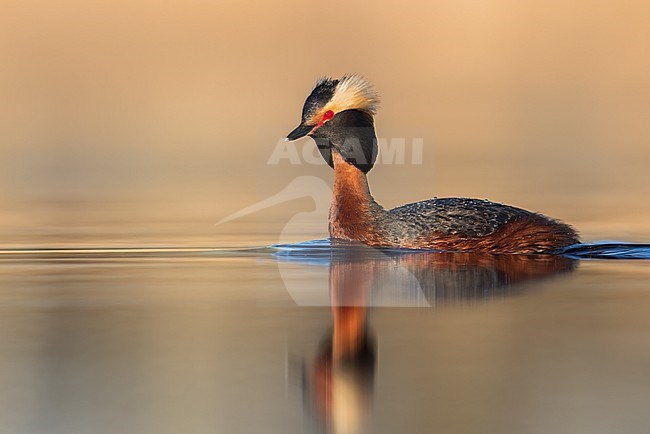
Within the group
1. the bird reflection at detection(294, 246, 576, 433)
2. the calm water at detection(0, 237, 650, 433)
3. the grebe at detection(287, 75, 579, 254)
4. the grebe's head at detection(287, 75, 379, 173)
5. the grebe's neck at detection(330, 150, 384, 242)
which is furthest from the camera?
the grebe's head at detection(287, 75, 379, 173)

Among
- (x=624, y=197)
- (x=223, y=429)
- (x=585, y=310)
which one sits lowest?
(x=223, y=429)

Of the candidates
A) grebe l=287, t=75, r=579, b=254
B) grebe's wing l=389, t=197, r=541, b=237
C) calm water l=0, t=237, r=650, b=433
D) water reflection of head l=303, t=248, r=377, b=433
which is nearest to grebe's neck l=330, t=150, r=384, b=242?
grebe l=287, t=75, r=579, b=254

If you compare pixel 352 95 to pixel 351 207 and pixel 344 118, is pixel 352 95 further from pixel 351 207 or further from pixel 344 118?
pixel 351 207

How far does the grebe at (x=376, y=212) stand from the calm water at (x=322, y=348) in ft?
4.03

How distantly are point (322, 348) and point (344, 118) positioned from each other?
18.8ft

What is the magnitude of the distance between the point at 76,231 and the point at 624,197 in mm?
6533

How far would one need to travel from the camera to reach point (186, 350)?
20.9 feet

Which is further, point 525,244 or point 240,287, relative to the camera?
point 525,244

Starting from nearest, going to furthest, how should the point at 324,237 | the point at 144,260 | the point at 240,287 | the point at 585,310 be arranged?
the point at 585,310
the point at 240,287
the point at 144,260
the point at 324,237

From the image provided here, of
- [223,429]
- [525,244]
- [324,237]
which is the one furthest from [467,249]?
[223,429]

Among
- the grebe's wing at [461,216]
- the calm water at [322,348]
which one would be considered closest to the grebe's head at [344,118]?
the grebe's wing at [461,216]

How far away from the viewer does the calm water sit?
16.8 ft

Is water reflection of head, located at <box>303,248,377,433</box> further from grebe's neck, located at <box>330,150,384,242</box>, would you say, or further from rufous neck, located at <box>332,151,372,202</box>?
rufous neck, located at <box>332,151,372,202</box>

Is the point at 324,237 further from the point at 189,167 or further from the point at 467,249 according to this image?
the point at 189,167
